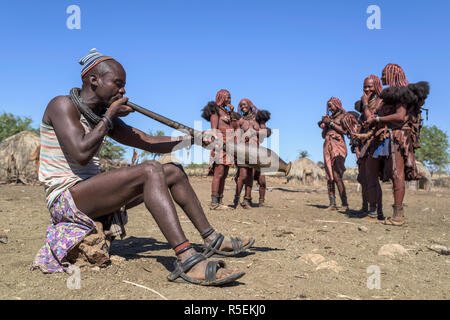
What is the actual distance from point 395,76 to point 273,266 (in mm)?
4244

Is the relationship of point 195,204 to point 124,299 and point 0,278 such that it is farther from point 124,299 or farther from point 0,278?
point 0,278

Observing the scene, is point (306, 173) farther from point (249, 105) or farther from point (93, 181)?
point (93, 181)

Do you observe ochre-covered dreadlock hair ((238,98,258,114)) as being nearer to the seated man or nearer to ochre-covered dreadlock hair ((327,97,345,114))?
ochre-covered dreadlock hair ((327,97,345,114))

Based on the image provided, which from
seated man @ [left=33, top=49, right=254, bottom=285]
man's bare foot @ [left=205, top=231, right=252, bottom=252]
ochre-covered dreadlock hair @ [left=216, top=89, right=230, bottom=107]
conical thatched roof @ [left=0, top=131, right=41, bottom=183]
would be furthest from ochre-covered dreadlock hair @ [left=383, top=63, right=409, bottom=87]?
conical thatched roof @ [left=0, top=131, right=41, bottom=183]

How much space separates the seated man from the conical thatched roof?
525 inches

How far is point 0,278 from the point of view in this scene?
2.69 m

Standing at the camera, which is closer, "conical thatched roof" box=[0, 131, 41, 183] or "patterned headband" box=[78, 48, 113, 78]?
"patterned headband" box=[78, 48, 113, 78]

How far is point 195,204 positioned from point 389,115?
4.02 meters

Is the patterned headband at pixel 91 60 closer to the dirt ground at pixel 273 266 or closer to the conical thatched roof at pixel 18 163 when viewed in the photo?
the dirt ground at pixel 273 266

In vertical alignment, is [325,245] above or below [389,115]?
below

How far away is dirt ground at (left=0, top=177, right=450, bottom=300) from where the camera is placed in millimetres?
2482

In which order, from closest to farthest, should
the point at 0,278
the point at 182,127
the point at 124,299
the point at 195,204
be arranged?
the point at 124,299 → the point at 0,278 → the point at 195,204 → the point at 182,127

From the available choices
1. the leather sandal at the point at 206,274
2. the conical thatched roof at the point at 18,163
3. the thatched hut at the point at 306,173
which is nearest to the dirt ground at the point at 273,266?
the leather sandal at the point at 206,274

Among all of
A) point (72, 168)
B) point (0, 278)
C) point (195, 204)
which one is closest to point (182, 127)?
point (195, 204)
